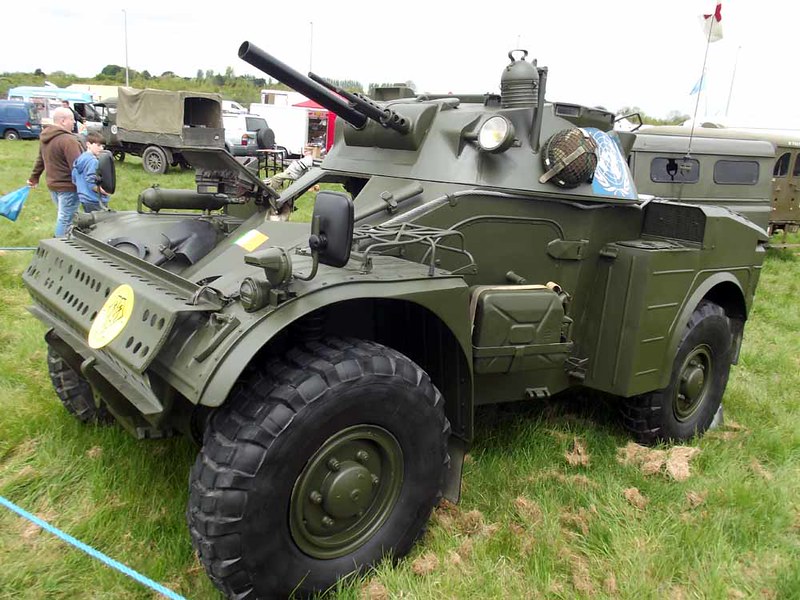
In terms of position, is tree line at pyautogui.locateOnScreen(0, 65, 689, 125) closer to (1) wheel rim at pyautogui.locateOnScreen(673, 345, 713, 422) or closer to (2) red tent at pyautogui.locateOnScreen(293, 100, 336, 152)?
(2) red tent at pyautogui.locateOnScreen(293, 100, 336, 152)

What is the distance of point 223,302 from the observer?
264cm

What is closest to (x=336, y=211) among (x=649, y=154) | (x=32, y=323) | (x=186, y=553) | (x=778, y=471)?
(x=186, y=553)

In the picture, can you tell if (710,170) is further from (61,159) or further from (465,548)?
(465,548)

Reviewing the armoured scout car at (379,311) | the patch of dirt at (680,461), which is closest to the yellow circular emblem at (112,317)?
the armoured scout car at (379,311)

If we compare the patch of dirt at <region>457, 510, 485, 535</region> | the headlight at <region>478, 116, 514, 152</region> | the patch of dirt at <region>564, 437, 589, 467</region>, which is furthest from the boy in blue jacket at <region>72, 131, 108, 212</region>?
the patch of dirt at <region>457, 510, 485, 535</region>

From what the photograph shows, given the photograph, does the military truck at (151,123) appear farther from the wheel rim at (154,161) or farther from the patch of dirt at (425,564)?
the patch of dirt at (425,564)

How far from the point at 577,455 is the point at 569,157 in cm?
171

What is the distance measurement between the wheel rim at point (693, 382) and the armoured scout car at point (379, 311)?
0.06ft

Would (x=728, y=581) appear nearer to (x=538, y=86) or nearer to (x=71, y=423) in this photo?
(x=538, y=86)

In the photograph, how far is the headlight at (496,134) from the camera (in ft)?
11.6

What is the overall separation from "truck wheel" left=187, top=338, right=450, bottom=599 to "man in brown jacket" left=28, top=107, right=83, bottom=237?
6836mm

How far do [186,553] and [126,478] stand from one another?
704 mm

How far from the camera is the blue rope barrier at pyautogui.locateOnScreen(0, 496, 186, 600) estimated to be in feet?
8.66

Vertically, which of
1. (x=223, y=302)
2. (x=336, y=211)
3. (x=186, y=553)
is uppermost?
(x=336, y=211)
